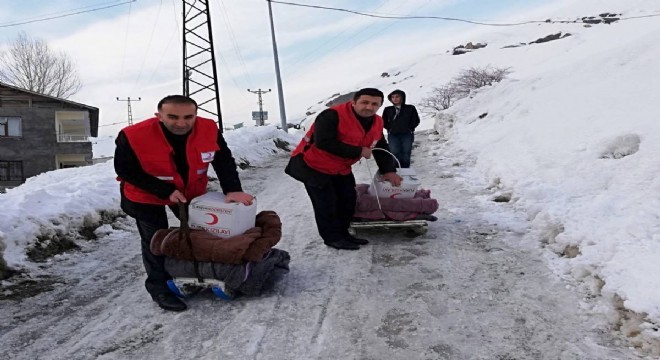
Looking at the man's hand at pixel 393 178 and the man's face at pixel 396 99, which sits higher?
the man's face at pixel 396 99

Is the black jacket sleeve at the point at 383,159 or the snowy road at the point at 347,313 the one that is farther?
the black jacket sleeve at the point at 383,159

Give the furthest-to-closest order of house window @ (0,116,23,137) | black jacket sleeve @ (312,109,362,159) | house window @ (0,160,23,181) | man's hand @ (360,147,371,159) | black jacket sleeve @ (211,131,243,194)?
house window @ (0,160,23,181)
house window @ (0,116,23,137)
black jacket sleeve @ (312,109,362,159)
man's hand @ (360,147,371,159)
black jacket sleeve @ (211,131,243,194)

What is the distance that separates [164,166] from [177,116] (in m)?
0.38

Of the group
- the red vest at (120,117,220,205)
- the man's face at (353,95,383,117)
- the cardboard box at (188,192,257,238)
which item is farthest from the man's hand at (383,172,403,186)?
the red vest at (120,117,220,205)

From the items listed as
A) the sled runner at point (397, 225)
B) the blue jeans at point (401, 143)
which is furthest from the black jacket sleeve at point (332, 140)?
the blue jeans at point (401, 143)

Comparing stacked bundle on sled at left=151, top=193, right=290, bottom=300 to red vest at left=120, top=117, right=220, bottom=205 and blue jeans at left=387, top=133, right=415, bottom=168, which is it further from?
blue jeans at left=387, top=133, right=415, bottom=168

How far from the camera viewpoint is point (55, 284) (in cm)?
441

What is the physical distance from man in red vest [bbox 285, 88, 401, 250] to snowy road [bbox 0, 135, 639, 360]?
0.36 metres

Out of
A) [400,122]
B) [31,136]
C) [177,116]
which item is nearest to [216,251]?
[177,116]

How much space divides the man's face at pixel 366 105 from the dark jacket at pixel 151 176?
4.81 ft

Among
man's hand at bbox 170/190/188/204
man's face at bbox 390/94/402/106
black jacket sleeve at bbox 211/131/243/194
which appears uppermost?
man's face at bbox 390/94/402/106

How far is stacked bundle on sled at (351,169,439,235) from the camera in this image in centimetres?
541

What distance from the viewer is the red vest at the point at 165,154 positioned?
12.0 feet

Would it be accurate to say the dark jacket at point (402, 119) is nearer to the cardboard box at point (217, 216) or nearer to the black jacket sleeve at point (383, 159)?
the black jacket sleeve at point (383, 159)
